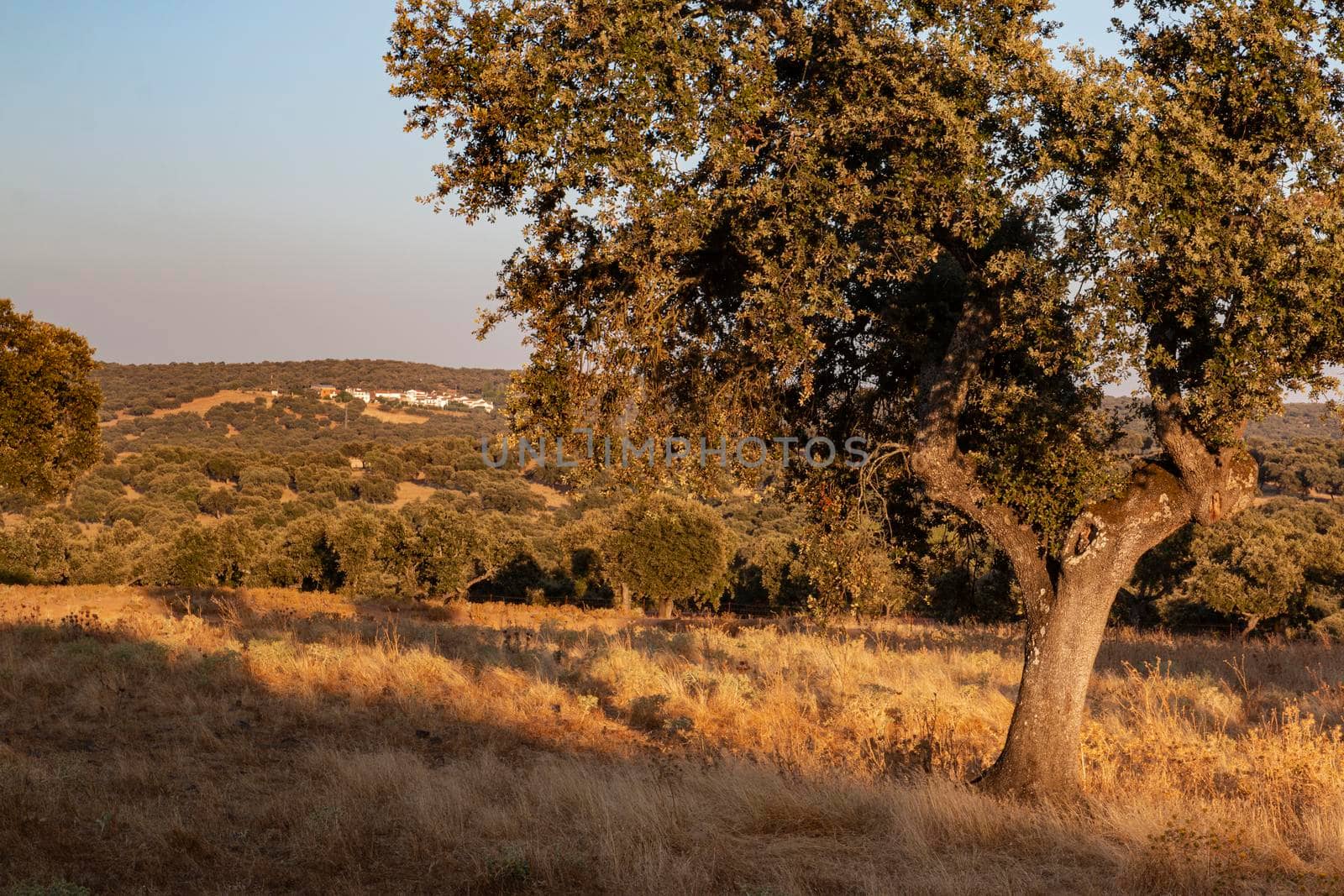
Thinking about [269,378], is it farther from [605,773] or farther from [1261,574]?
[605,773]

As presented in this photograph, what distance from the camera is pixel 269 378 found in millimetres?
137875

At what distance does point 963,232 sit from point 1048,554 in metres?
3.18

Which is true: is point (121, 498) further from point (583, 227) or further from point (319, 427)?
point (583, 227)

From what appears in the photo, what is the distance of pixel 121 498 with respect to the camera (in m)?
62.4

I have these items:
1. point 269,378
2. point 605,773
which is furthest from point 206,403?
point 605,773

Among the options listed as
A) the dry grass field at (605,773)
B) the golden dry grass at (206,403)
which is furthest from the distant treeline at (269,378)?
the dry grass field at (605,773)

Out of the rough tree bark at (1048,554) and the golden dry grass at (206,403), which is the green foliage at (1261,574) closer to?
the rough tree bark at (1048,554)

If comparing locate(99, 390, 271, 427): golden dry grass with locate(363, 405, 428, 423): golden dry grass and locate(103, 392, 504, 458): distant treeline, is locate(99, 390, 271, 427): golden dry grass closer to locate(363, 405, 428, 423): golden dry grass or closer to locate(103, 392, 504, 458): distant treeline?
locate(103, 392, 504, 458): distant treeline

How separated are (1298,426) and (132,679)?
97.8 m

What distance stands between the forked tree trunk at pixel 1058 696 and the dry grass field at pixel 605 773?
42 centimetres

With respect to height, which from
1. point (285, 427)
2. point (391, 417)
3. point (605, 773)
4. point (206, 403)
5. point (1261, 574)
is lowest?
point (605, 773)

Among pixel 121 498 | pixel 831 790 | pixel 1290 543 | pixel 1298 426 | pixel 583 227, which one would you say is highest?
pixel 1298 426

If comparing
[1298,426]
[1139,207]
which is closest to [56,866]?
[1139,207]

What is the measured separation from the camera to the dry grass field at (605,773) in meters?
6.55
